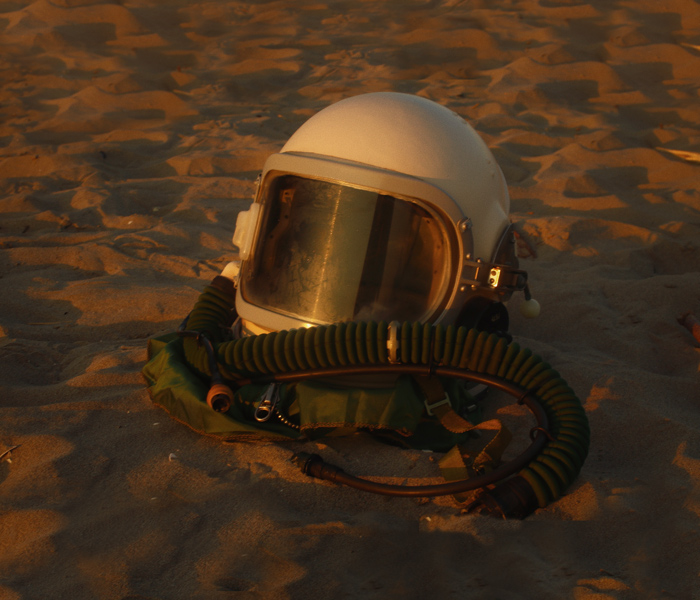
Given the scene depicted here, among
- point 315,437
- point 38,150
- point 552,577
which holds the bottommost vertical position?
point 38,150

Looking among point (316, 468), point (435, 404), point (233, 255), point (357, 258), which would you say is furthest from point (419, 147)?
point (233, 255)

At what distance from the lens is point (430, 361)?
7.86 ft

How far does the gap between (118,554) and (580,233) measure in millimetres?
3525

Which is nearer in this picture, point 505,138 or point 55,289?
point 55,289

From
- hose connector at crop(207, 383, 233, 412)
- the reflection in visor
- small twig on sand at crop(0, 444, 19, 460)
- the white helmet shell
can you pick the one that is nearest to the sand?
small twig on sand at crop(0, 444, 19, 460)

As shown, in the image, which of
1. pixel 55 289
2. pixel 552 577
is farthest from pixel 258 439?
pixel 55 289

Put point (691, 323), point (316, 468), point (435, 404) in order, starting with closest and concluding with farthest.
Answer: point (316, 468) → point (435, 404) → point (691, 323)

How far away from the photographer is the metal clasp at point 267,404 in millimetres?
2445

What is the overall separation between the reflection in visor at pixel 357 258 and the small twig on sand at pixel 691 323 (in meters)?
1.47

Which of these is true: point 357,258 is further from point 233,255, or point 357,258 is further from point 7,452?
point 233,255

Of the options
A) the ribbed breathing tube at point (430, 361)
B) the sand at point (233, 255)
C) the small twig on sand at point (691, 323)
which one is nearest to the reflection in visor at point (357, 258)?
the ribbed breathing tube at point (430, 361)

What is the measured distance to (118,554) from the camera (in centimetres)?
190

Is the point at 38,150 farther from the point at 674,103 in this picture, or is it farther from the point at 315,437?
the point at 674,103

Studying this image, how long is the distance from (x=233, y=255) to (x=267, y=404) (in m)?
1.98
